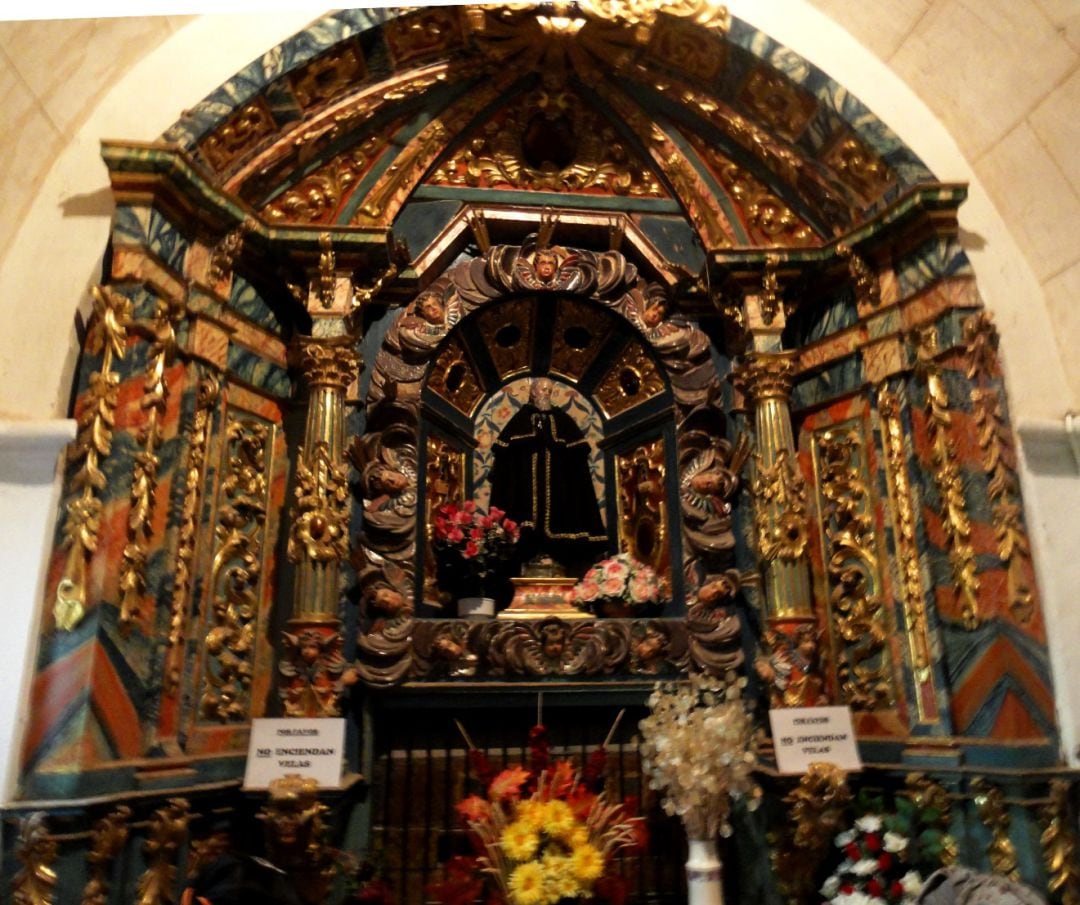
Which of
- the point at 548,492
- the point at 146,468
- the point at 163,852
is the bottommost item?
the point at 163,852

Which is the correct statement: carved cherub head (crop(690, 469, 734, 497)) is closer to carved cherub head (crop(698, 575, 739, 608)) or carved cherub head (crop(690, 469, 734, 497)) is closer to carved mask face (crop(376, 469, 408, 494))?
carved cherub head (crop(698, 575, 739, 608))

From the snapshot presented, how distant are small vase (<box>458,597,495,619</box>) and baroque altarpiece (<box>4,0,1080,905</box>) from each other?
0.46 feet

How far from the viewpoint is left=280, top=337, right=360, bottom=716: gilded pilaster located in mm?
3711

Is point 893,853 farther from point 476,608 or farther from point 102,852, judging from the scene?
point 102,852

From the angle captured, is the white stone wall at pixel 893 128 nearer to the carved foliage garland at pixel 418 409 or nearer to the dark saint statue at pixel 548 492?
the carved foliage garland at pixel 418 409

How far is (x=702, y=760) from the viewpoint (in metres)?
3.17

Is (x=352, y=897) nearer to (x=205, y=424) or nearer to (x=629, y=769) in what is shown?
(x=629, y=769)

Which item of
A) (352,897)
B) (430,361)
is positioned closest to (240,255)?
(430,361)

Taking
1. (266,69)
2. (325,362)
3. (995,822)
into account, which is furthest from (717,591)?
(266,69)

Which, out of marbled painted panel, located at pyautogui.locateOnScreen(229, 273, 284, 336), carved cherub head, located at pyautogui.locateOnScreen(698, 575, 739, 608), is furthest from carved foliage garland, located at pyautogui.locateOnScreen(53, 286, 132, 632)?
carved cherub head, located at pyautogui.locateOnScreen(698, 575, 739, 608)

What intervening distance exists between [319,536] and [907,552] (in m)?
2.60

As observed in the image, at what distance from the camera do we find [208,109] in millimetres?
3682

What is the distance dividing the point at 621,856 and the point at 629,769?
1.22 ft

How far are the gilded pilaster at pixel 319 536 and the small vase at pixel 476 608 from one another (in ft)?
2.09
